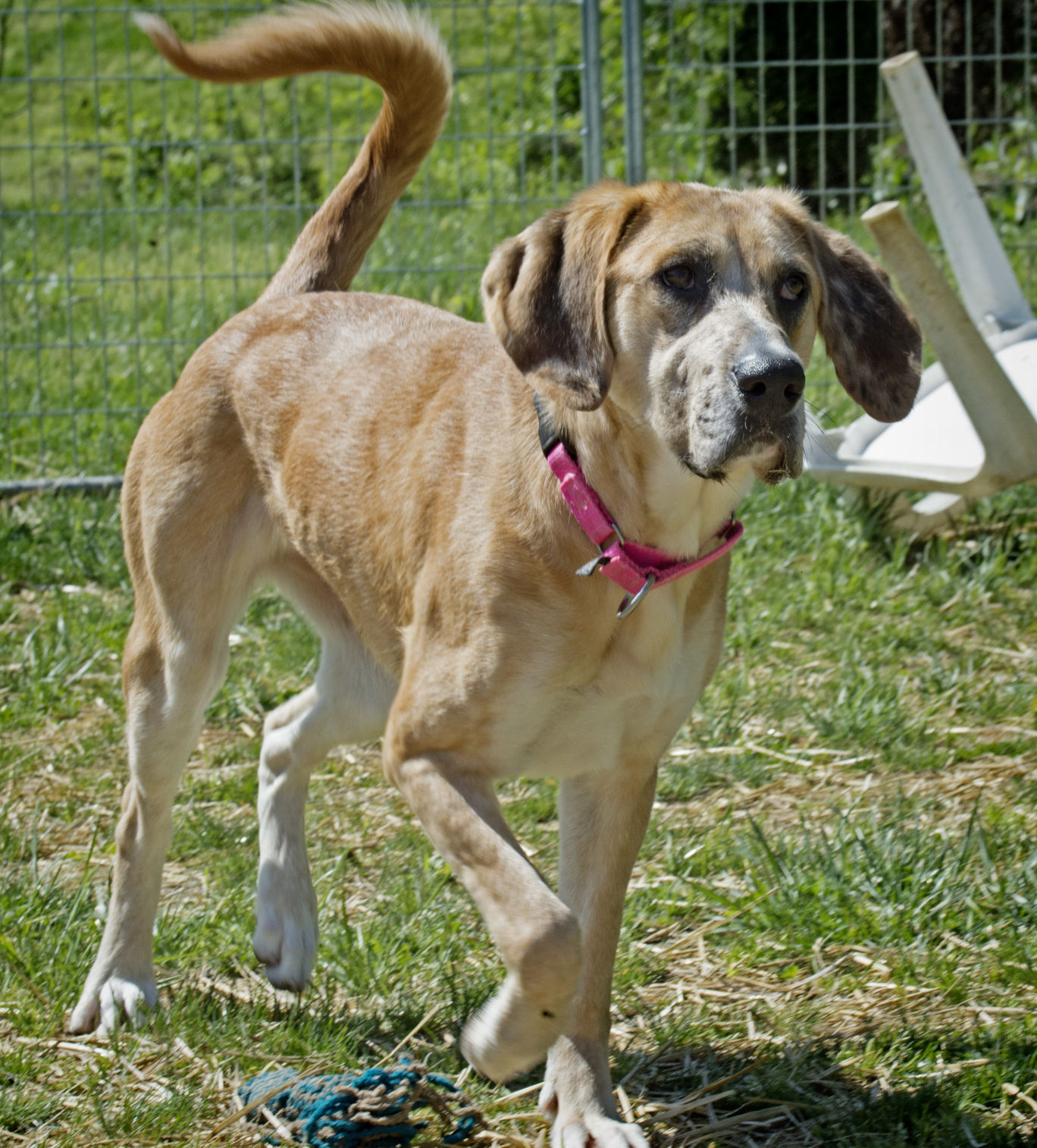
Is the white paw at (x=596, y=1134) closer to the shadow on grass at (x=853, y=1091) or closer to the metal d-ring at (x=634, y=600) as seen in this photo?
the shadow on grass at (x=853, y=1091)

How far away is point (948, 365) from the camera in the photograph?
14.6 feet

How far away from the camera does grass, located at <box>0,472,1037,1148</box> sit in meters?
2.56

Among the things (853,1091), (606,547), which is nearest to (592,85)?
(606,547)

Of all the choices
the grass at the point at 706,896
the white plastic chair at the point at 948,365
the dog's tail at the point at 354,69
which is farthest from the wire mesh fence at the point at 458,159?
the dog's tail at the point at 354,69

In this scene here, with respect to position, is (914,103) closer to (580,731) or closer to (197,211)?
(197,211)

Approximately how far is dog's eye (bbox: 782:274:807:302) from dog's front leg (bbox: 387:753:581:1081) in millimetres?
980

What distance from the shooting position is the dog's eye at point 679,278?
2.44 m

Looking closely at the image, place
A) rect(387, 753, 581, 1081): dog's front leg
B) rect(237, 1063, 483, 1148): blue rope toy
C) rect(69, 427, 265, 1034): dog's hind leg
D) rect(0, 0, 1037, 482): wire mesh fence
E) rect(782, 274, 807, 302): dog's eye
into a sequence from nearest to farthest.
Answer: rect(387, 753, 581, 1081): dog's front leg
rect(237, 1063, 483, 1148): blue rope toy
rect(782, 274, 807, 302): dog's eye
rect(69, 427, 265, 1034): dog's hind leg
rect(0, 0, 1037, 482): wire mesh fence

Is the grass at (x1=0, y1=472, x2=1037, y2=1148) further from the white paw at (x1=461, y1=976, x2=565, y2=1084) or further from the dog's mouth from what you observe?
the dog's mouth

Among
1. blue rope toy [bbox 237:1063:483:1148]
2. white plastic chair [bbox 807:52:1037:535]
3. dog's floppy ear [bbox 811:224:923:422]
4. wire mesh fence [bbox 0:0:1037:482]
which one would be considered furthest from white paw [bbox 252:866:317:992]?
wire mesh fence [bbox 0:0:1037:482]

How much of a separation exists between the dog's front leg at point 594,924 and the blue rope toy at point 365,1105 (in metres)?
0.17

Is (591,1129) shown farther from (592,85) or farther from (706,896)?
(592,85)

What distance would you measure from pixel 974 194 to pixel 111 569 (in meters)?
3.31

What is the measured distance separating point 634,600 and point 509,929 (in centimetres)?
57
